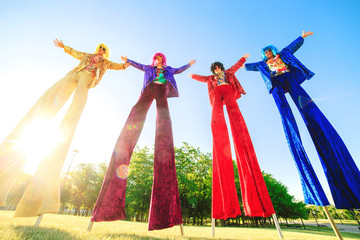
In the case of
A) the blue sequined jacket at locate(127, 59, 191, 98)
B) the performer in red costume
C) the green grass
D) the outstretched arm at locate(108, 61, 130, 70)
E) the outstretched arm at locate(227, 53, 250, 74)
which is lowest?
the green grass

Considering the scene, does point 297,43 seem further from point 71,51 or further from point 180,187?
point 180,187

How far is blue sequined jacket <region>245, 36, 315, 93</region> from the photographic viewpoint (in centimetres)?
397

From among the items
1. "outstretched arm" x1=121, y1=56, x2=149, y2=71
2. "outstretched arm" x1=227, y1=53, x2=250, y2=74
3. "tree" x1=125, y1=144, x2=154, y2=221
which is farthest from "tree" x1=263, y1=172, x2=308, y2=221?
"outstretched arm" x1=121, y1=56, x2=149, y2=71

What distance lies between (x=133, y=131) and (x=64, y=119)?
1.37 meters

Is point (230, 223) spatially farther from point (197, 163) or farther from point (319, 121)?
point (319, 121)

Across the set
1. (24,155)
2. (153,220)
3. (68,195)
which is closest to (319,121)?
(153,220)

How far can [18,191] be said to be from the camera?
23125mm

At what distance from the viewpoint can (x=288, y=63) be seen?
4.15 metres

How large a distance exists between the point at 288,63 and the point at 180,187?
2504cm

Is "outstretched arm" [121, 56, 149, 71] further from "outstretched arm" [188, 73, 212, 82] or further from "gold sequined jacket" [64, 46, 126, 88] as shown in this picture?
"outstretched arm" [188, 73, 212, 82]

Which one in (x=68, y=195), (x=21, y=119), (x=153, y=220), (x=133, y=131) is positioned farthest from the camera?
(x=68, y=195)

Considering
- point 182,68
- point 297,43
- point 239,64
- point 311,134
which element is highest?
point 297,43

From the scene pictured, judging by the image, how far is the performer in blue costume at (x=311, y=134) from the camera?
2867 mm

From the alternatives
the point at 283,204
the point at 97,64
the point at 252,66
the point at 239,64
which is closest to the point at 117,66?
the point at 97,64
